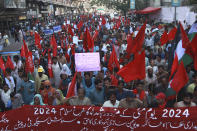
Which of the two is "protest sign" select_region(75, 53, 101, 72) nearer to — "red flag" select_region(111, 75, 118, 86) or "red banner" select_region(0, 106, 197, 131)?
"red flag" select_region(111, 75, 118, 86)

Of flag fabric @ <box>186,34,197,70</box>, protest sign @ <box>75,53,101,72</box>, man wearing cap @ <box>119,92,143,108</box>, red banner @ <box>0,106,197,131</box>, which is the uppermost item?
flag fabric @ <box>186,34,197,70</box>

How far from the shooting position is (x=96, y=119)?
422 cm

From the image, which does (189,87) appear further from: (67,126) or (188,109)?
(67,126)

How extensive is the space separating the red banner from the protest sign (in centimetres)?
224

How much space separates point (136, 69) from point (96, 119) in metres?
1.14

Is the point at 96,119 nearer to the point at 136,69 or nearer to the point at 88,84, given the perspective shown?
the point at 136,69

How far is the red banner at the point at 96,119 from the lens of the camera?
3988mm

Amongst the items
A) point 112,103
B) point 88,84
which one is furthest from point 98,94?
point 112,103

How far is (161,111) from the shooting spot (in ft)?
13.2

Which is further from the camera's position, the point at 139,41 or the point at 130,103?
the point at 139,41

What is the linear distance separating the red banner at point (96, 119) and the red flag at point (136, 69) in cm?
65

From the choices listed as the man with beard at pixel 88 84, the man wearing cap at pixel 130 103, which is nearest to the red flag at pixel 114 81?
the man with beard at pixel 88 84

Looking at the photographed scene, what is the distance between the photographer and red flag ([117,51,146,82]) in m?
4.48

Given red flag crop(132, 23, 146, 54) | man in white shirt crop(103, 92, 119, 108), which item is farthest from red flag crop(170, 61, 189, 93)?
man in white shirt crop(103, 92, 119, 108)
